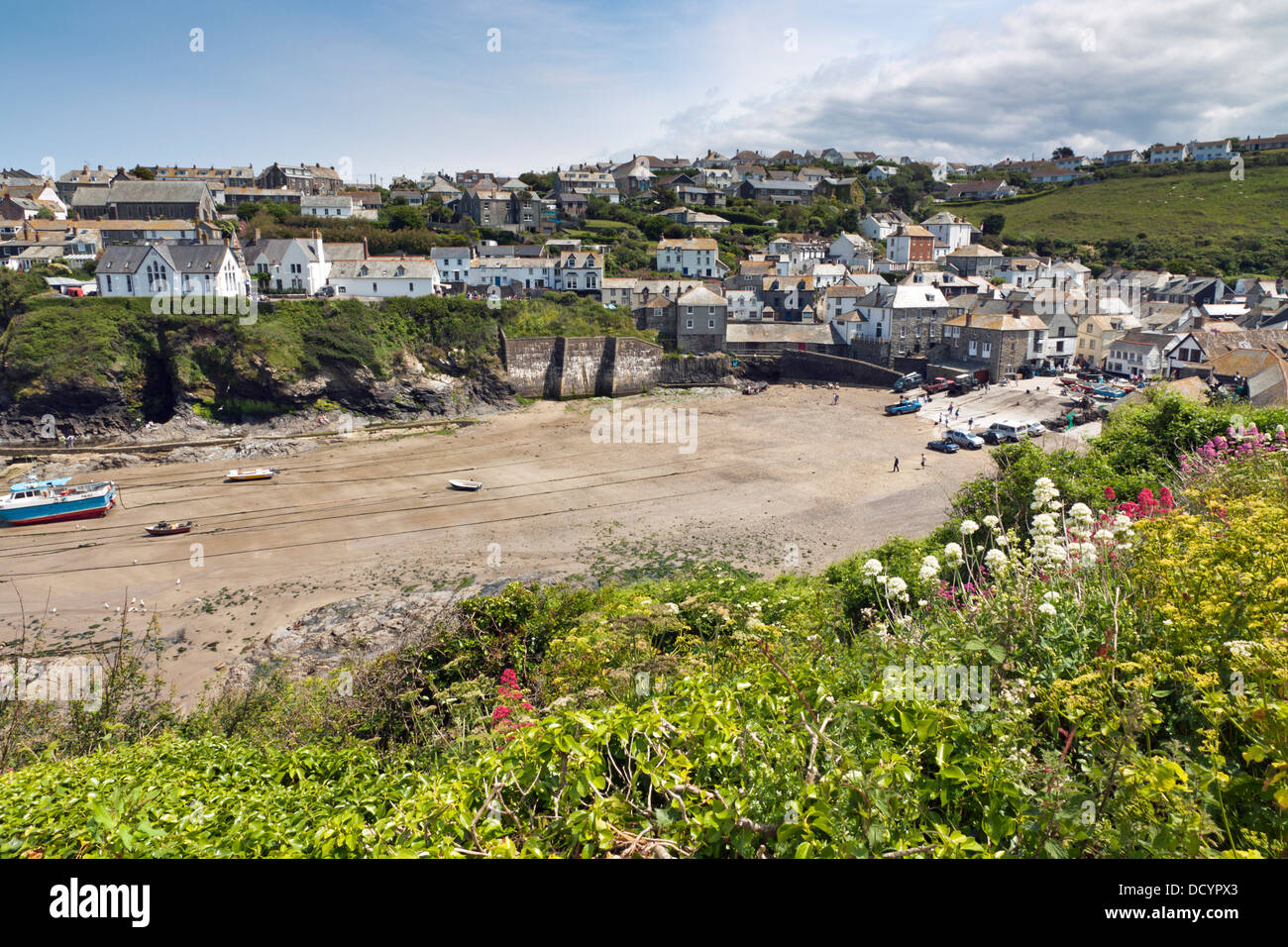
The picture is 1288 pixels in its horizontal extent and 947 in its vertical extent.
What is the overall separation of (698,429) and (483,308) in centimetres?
2013

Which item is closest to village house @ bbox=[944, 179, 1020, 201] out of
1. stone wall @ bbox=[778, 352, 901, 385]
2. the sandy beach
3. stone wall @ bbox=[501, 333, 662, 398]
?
stone wall @ bbox=[778, 352, 901, 385]

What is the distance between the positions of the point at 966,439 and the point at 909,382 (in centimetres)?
1371

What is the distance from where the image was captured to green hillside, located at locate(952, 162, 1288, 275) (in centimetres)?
7400

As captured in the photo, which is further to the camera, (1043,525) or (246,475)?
(246,475)

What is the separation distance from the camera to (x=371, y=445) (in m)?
36.0

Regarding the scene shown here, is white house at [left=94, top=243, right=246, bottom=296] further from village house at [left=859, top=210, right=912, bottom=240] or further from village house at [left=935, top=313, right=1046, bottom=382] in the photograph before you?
village house at [left=859, top=210, right=912, bottom=240]

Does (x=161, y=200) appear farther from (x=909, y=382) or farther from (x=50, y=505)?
(x=909, y=382)

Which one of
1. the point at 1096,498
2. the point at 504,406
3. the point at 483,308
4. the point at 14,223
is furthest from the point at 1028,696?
the point at 14,223

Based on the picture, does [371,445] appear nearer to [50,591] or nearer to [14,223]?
[50,591]

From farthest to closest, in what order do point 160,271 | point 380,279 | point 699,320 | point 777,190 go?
point 777,190 → point 699,320 → point 380,279 → point 160,271

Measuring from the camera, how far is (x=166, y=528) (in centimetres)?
2452

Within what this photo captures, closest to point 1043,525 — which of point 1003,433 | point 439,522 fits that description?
point 439,522

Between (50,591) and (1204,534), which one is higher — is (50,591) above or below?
below

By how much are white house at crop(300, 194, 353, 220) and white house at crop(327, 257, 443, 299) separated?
26.1 meters
